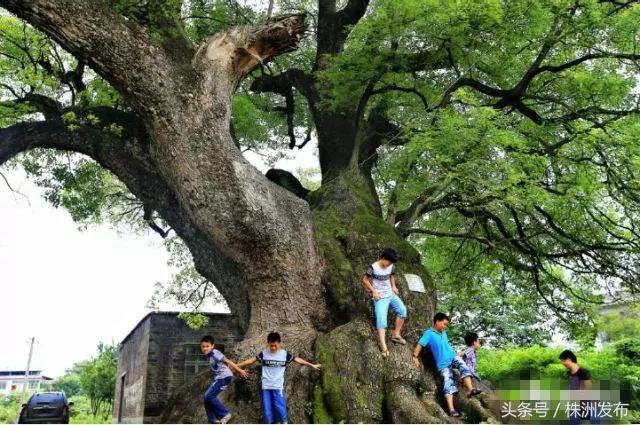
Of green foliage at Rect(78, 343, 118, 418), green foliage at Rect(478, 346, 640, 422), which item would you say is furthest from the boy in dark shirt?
green foliage at Rect(78, 343, 118, 418)

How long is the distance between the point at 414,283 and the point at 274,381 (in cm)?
289

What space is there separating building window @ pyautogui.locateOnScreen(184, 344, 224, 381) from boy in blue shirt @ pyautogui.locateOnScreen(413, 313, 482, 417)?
11.3m

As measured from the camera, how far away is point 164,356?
17.0m

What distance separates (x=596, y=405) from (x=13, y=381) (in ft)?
287

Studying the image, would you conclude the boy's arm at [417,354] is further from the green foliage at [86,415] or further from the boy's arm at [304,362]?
the green foliage at [86,415]

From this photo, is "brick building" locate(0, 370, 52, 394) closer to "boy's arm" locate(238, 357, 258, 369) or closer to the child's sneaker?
"boy's arm" locate(238, 357, 258, 369)

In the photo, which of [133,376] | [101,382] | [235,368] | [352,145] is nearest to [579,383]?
[235,368]

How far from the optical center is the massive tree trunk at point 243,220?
22.0ft

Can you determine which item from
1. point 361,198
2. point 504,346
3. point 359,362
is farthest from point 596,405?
point 504,346

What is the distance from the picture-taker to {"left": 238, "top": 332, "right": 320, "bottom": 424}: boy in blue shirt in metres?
6.10

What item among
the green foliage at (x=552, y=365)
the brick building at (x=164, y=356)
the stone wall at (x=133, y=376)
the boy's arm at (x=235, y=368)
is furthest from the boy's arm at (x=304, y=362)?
the stone wall at (x=133, y=376)

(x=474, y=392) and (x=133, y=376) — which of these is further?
(x=133, y=376)

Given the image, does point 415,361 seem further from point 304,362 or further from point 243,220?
point 243,220

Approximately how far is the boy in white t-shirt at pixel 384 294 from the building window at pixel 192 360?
11.1 metres
